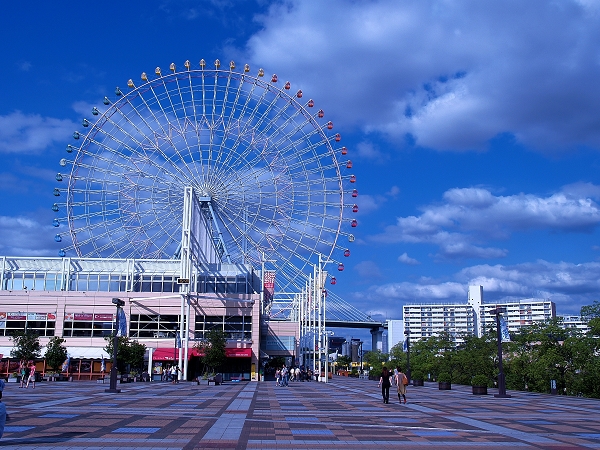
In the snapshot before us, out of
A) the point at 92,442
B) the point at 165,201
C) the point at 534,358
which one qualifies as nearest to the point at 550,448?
the point at 92,442

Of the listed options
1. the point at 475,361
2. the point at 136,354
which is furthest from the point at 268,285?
the point at 475,361

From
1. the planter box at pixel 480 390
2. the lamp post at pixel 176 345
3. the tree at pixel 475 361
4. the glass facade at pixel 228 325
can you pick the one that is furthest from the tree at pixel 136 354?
the tree at pixel 475 361

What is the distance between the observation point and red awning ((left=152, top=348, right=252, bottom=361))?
240 feet

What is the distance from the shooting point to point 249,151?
66.9 m

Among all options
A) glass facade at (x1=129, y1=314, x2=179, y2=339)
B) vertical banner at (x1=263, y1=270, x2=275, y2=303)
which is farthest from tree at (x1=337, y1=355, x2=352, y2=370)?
glass facade at (x1=129, y1=314, x2=179, y2=339)

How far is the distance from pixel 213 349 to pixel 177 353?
10.1 m

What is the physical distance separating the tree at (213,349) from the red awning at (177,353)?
606cm

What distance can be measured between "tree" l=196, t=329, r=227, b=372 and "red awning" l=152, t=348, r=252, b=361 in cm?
606

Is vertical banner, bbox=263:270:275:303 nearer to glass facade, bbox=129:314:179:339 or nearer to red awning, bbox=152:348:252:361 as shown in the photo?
red awning, bbox=152:348:252:361

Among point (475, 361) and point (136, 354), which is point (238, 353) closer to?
point (136, 354)

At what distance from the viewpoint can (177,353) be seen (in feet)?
240

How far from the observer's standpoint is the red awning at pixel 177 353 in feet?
240

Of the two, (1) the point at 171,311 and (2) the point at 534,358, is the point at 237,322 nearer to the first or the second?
(1) the point at 171,311

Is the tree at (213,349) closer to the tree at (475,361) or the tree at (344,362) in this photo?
the tree at (475,361)
